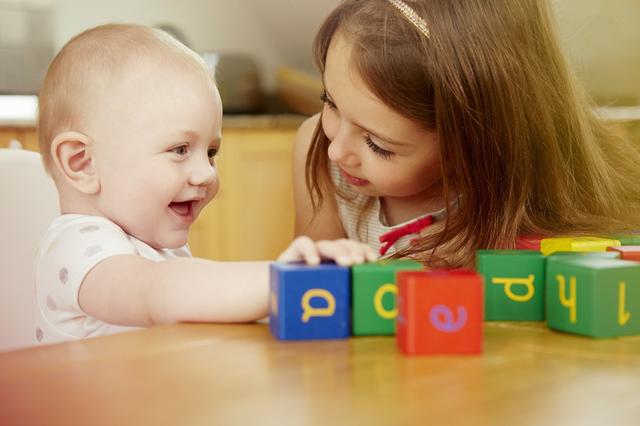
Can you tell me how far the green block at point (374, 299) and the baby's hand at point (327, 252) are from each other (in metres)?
0.02

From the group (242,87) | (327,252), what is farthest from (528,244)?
(242,87)

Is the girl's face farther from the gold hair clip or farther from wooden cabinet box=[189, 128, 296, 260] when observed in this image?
wooden cabinet box=[189, 128, 296, 260]

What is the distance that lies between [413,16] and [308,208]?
63cm

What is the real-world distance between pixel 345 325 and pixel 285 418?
0.74 feet

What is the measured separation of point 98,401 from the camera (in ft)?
1.96

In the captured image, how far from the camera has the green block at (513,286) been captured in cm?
88

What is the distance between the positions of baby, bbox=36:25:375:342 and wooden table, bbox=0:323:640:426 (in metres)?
0.31

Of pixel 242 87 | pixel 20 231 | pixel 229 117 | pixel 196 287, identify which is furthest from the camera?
pixel 242 87

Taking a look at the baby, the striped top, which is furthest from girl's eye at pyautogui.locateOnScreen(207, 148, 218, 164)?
the striped top

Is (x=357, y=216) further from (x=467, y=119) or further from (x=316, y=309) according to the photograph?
(x=316, y=309)

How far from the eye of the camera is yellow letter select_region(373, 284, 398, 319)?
0.80 meters

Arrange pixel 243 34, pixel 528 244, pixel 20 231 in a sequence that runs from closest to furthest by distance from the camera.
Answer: pixel 528 244 → pixel 20 231 → pixel 243 34

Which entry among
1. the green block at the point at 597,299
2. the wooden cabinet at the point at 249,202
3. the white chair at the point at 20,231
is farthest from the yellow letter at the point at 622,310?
the wooden cabinet at the point at 249,202

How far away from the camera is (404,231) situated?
1.58 metres
